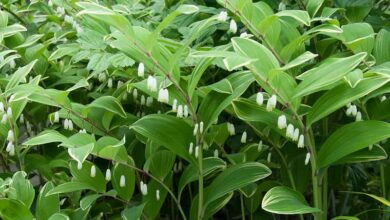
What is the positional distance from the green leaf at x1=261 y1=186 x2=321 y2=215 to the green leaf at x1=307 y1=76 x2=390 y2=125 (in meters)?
0.21

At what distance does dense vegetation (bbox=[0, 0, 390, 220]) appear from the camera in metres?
1.34

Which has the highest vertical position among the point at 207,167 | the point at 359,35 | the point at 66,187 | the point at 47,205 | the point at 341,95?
the point at 359,35

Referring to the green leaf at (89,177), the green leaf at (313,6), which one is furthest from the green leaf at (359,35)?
the green leaf at (89,177)

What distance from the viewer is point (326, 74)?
1.27 metres

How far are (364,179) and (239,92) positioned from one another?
2.99 feet

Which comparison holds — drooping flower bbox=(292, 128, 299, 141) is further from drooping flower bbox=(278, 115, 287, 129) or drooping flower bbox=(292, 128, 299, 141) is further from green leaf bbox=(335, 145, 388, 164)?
green leaf bbox=(335, 145, 388, 164)

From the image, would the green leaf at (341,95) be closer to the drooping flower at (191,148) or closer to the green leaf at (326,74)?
the green leaf at (326,74)

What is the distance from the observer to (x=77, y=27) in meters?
2.08

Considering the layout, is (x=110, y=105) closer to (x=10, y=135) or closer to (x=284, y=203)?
(x=10, y=135)

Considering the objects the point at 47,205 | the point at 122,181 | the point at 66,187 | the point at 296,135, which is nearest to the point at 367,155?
the point at 296,135

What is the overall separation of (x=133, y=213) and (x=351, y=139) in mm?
656

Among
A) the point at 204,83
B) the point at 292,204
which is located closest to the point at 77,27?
the point at 204,83

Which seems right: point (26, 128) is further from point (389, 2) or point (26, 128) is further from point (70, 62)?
point (389, 2)

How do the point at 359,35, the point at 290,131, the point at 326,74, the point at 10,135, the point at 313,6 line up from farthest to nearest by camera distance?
the point at 10,135, the point at 313,6, the point at 359,35, the point at 290,131, the point at 326,74
